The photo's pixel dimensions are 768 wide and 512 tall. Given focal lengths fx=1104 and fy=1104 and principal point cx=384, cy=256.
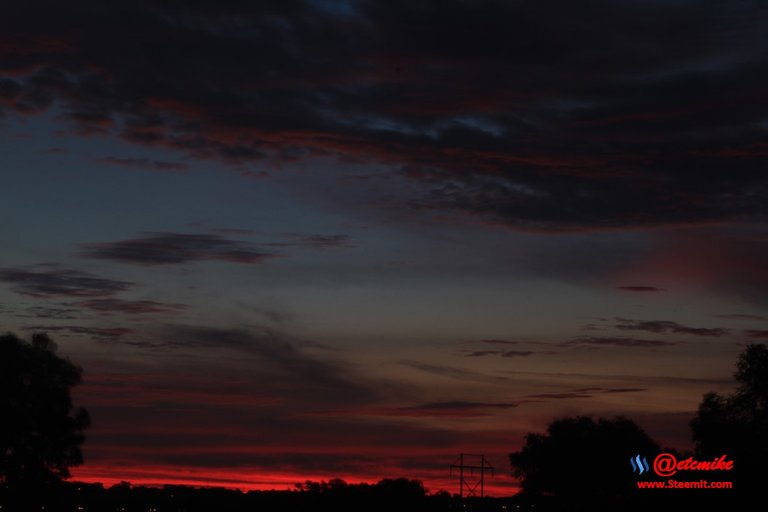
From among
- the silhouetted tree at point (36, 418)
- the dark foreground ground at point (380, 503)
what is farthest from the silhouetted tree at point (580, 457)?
the silhouetted tree at point (36, 418)

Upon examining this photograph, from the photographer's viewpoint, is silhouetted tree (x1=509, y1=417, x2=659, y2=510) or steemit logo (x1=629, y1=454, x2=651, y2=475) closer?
steemit logo (x1=629, y1=454, x2=651, y2=475)

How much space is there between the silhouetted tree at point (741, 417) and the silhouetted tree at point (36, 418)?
58369 millimetres

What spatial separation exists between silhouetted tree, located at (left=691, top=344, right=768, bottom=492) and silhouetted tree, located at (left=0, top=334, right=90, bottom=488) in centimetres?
5837

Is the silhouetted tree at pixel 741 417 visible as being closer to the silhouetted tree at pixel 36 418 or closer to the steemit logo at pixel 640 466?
the steemit logo at pixel 640 466

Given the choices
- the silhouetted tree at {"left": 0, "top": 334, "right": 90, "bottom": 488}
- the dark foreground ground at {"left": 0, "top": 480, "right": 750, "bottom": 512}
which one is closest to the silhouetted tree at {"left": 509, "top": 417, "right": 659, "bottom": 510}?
the dark foreground ground at {"left": 0, "top": 480, "right": 750, "bottom": 512}

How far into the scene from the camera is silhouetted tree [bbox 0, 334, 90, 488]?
330 ft

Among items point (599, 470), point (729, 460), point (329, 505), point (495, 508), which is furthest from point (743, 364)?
point (329, 505)

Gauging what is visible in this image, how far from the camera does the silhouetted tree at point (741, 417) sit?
102 metres

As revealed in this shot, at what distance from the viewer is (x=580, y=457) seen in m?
164

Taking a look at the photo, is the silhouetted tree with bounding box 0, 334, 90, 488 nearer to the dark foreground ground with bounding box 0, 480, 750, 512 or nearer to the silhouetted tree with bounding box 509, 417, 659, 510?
the dark foreground ground with bounding box 0, 480, 750, 512

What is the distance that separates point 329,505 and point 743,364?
109m

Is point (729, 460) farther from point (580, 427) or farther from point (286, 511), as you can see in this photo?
point (286, 511)

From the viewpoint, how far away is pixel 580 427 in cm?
17012

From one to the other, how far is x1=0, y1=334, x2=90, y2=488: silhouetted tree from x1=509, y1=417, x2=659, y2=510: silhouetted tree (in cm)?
7441
